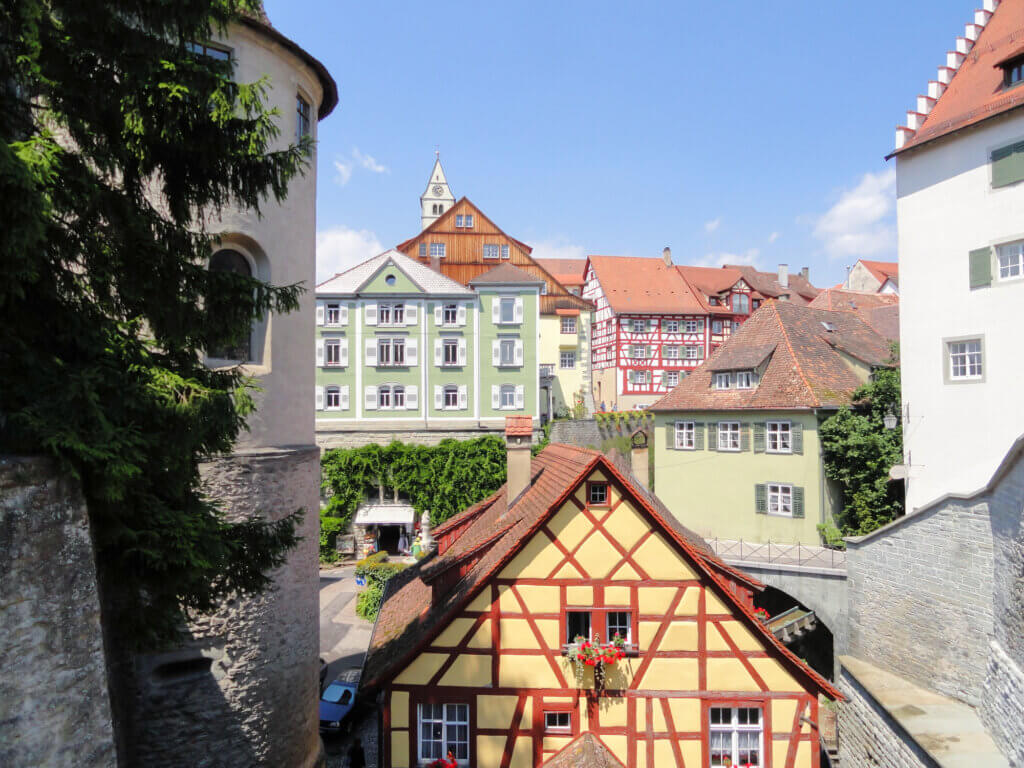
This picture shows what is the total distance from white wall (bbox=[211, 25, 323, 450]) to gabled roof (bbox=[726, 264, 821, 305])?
4049cm

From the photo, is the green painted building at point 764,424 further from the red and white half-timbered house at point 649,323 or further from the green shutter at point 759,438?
Answer: the red and white half-timbered house at point 649,323

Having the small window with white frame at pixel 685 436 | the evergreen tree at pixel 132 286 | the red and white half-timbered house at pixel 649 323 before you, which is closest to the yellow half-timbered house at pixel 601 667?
the evergreen tree at pixel 132 286

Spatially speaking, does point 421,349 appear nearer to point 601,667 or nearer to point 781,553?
point 781,553

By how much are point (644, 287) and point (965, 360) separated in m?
28.8

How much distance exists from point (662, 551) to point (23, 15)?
8.77m

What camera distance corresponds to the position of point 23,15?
3930 millimetres

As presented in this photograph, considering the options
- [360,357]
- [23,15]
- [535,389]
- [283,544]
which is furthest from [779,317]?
[23,15]

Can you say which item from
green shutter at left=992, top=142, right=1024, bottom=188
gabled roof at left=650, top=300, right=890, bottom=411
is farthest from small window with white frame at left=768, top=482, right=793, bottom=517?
green shutter at left=992, top=142, right=1024, bottom=188

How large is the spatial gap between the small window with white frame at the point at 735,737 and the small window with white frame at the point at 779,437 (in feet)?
41.1

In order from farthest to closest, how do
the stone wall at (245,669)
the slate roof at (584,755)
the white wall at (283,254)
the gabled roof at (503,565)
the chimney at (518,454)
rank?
the chimney at (518,454) < the gabled roof at (503,565) < the slate roof at (584,755) < the white wall at (283,254) < the stone wall at (245,669)

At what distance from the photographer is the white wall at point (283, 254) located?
870cm

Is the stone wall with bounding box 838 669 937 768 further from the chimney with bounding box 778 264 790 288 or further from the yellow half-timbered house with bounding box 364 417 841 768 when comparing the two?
the chimney with bounding box 778 264 790 288

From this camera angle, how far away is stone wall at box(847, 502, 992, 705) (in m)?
12.4

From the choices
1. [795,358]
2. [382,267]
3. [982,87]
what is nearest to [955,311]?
[982,87]
